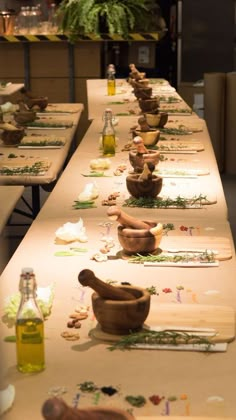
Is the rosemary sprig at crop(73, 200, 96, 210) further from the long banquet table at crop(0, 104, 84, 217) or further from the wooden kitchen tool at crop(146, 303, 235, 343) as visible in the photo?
the wooden kitchen tool at crop(146, 303, 235, 343)

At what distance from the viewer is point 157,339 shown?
7.98ft

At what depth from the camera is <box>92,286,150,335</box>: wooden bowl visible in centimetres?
240

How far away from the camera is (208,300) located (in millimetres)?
2740

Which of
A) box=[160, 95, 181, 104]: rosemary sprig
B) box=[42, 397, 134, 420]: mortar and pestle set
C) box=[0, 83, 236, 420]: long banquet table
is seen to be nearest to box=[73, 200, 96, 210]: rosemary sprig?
box=[0, 83, 236, 420]: long banquet table

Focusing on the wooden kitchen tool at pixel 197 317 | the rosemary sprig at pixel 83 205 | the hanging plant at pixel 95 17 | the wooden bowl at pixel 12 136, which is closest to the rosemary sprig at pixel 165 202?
the rosemary sprig at pixel 83 205

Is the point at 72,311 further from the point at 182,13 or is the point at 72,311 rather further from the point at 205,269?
the point at 182,13

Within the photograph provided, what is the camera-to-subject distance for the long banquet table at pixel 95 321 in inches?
83.3

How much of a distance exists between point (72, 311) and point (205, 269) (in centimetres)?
58

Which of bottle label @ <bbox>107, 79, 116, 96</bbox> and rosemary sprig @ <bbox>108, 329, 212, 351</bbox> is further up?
rosemary sprig @ <bbox>108, 329, 212, 351</bbox>

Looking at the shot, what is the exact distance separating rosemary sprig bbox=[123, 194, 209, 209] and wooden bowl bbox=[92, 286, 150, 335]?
152 centimetres

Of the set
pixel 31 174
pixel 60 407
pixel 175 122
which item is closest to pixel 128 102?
pixel 175 122

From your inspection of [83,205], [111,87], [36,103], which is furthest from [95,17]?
[83,205]

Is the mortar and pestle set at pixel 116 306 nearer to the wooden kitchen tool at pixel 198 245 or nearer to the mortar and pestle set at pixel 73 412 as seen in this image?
the mortar and pestle set at pixel 73 412

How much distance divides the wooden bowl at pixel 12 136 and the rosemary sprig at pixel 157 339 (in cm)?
349
